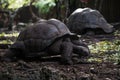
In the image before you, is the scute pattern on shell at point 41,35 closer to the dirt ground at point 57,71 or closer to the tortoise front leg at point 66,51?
the tortoise front leg at point 66,51

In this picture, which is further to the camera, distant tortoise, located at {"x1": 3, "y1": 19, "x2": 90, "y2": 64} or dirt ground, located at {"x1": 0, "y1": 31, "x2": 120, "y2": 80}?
distant tortoise, located at {"x1": 3, "y1": 19, "x2": 90, "y2": 64}

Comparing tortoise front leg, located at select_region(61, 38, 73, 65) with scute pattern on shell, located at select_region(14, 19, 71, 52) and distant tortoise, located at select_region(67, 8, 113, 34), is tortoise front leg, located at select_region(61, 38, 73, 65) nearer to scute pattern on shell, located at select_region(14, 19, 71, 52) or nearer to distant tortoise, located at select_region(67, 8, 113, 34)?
scute pattern on shell, located at select_region(14, 19, 71, 52)

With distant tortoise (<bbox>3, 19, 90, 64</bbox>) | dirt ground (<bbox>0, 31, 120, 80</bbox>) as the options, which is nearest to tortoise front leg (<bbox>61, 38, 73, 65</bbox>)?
distant tortoise (<bbox>3, 19, 90, 64</bbox>)

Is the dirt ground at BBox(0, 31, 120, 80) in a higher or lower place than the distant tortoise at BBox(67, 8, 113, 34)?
higher

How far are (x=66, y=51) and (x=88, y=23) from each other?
238 inches

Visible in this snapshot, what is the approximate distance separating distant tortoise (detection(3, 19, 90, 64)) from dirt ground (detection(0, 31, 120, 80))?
0.20 m

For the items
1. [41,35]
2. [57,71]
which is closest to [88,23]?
[41,35]

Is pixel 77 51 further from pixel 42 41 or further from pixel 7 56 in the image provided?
pixel 7 56

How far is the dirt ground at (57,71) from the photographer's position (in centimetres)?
472

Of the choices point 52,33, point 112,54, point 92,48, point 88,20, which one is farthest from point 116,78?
point 88,20

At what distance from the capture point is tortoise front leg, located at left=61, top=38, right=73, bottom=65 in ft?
20.0

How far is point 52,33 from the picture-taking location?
251 inches

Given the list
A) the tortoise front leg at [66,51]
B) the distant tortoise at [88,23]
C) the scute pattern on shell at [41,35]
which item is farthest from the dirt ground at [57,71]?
the distant tortoise at [88,23]

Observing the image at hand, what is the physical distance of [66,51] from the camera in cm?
621
